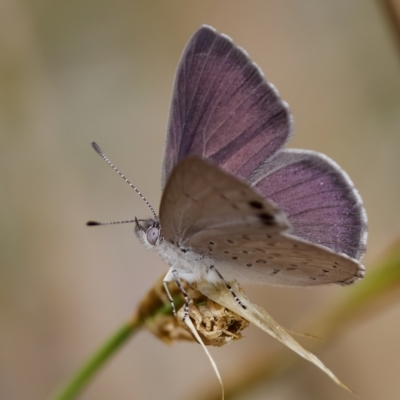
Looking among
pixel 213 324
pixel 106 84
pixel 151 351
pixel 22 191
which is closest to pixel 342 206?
pixel 213 324

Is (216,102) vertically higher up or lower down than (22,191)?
higher up

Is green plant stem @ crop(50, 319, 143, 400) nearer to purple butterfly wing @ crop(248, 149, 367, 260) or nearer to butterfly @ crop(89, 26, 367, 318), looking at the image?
butterfly @ crop(89, 26, 367, 318)

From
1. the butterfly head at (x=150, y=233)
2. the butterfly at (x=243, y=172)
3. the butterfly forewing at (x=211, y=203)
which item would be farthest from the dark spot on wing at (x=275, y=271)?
the butterfly head at (x=150, y=233)

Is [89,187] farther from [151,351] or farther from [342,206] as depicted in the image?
[342,206]

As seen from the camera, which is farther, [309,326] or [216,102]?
[309,326]

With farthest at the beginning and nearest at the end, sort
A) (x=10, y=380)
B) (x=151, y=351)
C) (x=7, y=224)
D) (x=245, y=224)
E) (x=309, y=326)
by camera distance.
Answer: (x=7, y=224), (x=151, y=351), (x=10, y=380), (x=309, y=326), (x=245, y=224)

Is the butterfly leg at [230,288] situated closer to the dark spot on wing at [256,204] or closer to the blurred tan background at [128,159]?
the dark spot on wing at [256,204]

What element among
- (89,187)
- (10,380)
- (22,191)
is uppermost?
(22,191)
